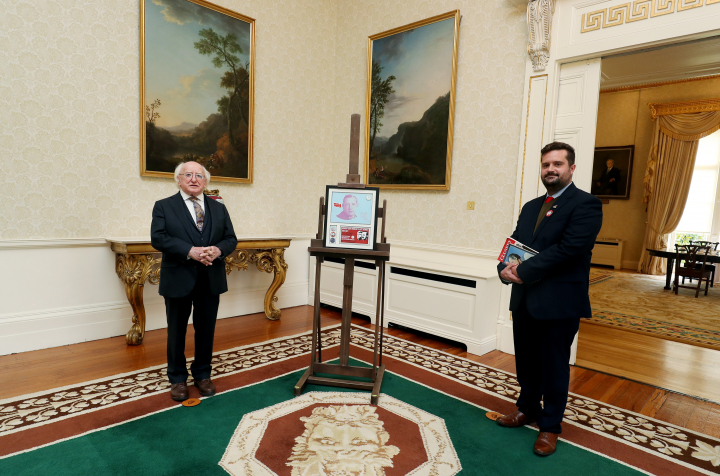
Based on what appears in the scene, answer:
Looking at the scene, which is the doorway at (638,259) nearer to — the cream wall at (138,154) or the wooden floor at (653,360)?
the wooden floor at (653,360)

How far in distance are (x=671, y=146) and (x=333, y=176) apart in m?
8.29

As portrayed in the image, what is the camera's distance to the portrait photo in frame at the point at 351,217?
3012mm

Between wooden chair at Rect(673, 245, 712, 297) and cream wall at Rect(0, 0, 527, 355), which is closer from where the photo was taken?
cream wall at Rect(0, 0, 527, 355)

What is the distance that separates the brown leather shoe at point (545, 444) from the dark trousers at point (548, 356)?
0.03 meters

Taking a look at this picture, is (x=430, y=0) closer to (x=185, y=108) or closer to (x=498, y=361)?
(x=185, y=108)

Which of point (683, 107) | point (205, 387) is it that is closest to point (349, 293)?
point (205, 387)

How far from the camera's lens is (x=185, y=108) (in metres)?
4.49

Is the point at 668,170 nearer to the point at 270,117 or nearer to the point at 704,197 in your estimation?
the point at 704,197

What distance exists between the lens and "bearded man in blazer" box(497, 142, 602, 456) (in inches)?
89.9

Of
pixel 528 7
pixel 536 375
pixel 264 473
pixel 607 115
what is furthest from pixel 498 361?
pixel 607 115

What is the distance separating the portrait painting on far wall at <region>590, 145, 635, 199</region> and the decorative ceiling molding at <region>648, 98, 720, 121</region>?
3.04 feet

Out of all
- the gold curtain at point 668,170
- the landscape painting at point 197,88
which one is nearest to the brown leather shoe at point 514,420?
the landscape painting at point 197,88

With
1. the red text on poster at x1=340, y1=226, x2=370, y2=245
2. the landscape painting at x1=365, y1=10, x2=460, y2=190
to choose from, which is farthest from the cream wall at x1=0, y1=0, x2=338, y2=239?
the red text on poster at x1=340, y1=226, x2=370, y2=245

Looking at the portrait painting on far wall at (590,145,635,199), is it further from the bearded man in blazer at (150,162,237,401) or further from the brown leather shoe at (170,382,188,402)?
the brown leather shoe at (170,382,188,402)
